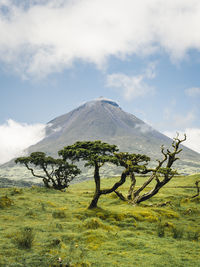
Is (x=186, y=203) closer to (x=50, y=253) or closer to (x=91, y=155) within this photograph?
(x=91, y=155)

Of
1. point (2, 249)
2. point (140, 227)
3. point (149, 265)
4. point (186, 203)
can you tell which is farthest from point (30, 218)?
point (186, 203)

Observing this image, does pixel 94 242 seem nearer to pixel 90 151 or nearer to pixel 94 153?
pixel 90 151

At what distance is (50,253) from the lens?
11797 millimetres

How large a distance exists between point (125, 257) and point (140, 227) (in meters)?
7.74

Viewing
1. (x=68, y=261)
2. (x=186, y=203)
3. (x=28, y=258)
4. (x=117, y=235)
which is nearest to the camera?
(x=68, y=261)

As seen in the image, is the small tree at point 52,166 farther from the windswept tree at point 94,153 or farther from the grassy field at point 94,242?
the grassy field at point 94,242

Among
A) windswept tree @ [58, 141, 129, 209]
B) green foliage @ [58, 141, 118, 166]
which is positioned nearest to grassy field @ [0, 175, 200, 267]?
windswept tree @ [58, 141, 129, 209]

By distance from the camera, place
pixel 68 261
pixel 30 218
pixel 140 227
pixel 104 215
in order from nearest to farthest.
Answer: pixel 68 261 → pixel 140 227 → pixel 30 218 → pixel 104 215

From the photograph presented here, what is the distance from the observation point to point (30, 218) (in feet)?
68.0

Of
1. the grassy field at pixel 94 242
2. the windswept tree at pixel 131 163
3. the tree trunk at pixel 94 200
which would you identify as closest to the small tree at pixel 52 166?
the windswept tree at pixel 131 163

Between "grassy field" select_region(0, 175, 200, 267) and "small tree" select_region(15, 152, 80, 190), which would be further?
"small tree" select_region(15, 152, 80, 190)

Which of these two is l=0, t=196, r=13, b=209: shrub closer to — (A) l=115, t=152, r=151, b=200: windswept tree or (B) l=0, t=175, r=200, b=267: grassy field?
(B) l=0, t=175, r=200, b=267: grassy field

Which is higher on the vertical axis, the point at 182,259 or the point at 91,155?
the point at 91,155

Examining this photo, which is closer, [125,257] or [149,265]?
[149,265]
